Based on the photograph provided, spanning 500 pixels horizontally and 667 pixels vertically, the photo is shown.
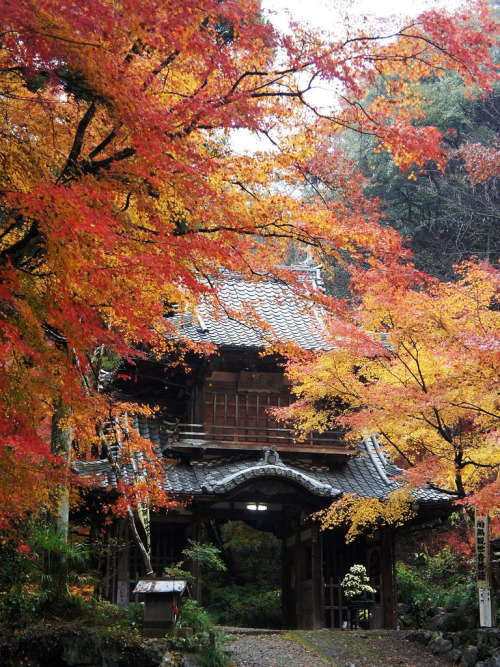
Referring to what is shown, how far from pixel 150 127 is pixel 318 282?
17.3 metres

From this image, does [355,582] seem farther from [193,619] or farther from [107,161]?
[107,161]

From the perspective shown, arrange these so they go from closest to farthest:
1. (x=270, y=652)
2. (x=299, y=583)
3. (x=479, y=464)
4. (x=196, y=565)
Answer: (x=479, y=464)
(x=270, y=652)
(x=196, y=565)
(x=299, y=583)

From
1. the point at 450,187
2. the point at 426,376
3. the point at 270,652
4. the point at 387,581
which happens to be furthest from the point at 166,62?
the point at 450,187

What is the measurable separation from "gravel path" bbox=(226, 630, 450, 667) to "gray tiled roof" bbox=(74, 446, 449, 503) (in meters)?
2.93

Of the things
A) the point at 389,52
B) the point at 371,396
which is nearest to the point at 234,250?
the point at 389,52

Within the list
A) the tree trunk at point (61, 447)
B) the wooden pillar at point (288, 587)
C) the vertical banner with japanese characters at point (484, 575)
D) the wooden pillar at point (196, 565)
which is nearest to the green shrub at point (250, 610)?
the wooden pillar at point (288, 587)

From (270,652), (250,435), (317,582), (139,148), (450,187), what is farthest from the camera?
(450,187)

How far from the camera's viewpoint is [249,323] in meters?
18.1

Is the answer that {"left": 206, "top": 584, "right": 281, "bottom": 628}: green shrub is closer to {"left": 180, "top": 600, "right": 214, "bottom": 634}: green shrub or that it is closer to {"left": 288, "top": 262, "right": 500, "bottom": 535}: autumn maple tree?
{"left": 288, "top": 262, "right": 500, "bottom": 535}: autumn maple tree

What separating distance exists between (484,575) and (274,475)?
4966 millimetres

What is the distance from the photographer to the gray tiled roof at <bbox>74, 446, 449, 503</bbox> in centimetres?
1577

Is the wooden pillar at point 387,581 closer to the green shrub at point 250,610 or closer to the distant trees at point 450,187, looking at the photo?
the green shrub at point 250,610

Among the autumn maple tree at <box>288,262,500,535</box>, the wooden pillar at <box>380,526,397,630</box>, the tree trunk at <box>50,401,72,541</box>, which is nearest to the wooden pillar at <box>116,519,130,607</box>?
the tree trunk at <box>50,401,72,541</box>

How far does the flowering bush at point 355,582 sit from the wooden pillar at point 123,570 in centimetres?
467
